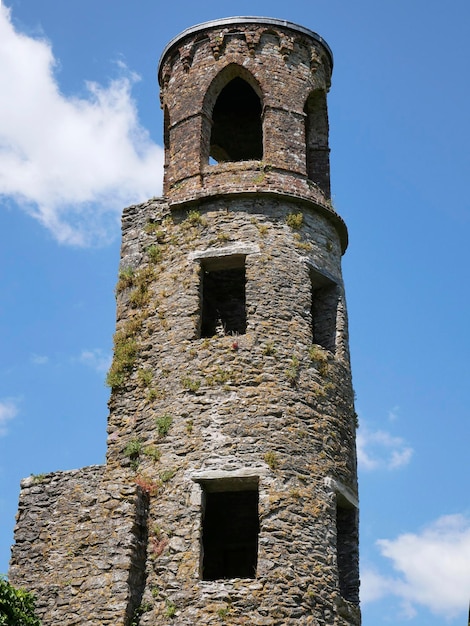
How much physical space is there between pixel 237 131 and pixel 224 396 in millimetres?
8506

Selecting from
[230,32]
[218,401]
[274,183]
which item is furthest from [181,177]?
[218,401]

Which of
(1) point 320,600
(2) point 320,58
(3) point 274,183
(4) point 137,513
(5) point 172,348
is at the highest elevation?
(2) point 320,58

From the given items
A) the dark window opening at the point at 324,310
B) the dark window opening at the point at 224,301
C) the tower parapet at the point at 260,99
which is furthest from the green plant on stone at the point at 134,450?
the tower parapet at the point at 260,99

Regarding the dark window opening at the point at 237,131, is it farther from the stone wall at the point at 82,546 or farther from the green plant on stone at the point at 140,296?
the stone wall at the point at 82,546

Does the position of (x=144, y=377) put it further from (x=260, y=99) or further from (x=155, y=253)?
(x=260, y=99)

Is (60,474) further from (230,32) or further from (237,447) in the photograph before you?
(230,32)

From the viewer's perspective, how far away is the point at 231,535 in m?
20.1

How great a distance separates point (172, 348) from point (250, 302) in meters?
1.55

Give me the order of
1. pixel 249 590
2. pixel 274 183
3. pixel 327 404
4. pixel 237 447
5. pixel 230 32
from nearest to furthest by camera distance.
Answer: pixel 249 590, pixel 237 447, pixel 327 404, pixel 274 183, pixel 230 32

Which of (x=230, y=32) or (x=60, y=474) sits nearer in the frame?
(x=60, y=474)

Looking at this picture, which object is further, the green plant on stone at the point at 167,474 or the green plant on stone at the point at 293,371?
the green plant on stone at the point at 293,371

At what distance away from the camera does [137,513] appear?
1689 centimetres

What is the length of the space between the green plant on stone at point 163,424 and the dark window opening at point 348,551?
3.11m

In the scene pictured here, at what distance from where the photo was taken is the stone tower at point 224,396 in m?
16.4
